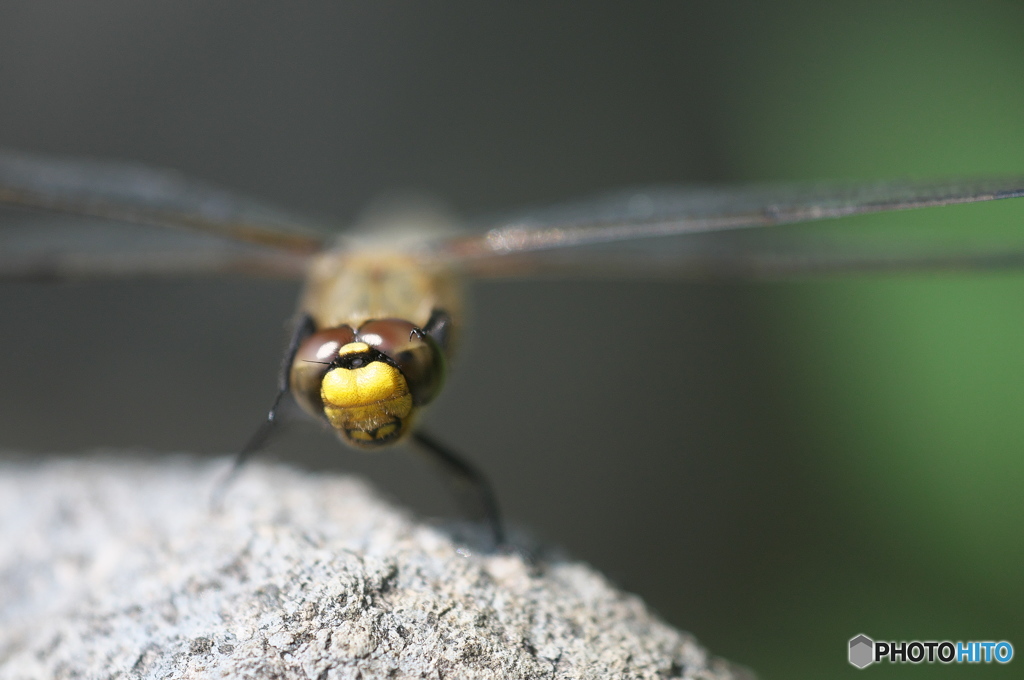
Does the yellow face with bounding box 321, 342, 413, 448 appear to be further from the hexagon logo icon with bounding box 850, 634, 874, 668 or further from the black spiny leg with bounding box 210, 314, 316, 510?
the hexagon logo icon with bounding box 850, 634, 874, 668

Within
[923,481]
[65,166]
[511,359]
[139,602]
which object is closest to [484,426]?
[511,359]

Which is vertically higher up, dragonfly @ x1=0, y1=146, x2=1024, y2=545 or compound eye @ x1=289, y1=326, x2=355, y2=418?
dragonfly @ x1=0, y1=146, x2=1024, y2=545

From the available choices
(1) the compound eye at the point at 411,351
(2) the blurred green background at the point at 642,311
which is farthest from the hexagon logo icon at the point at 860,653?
(1) the compound eye at the point at 411,351

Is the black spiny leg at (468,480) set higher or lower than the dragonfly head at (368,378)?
lower

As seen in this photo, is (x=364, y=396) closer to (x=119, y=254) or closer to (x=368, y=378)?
(x=368, y=378)

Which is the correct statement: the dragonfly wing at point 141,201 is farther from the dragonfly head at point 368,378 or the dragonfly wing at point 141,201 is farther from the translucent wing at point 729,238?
the dragonfly head at point 368,378

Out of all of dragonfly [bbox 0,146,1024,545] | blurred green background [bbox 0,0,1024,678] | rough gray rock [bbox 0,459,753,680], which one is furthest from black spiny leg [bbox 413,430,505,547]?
blurred green background [bbox 0,0,1024,678]
